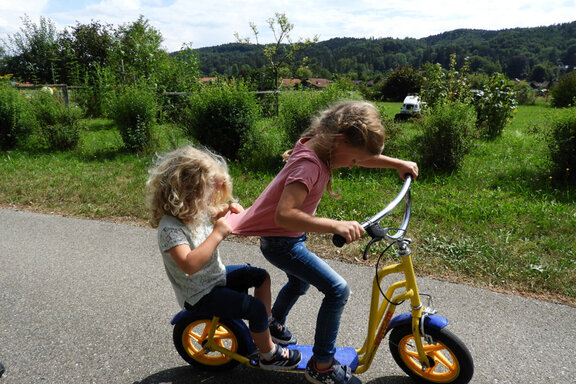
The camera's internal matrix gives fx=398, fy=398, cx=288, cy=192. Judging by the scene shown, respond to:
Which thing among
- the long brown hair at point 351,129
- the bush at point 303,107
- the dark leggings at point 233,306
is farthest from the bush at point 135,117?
the long brown hair at point 351,129

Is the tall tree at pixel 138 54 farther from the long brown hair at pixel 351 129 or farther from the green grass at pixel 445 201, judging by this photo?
the long brown hair at pixel 351 129

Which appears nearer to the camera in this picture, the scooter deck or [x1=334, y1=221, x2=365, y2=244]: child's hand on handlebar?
[x1=334, y1=221, x2=365, y2=244]: child's hand on handlebar

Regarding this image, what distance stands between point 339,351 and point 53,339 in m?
1.87

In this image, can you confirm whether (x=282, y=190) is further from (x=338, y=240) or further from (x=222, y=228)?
(x=338, y=240)

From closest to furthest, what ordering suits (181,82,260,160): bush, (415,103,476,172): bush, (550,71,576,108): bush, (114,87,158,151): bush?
(415,103,476,172): bush → (181,82,260,160): bush → (114,87,158,151): bush → (550,71,576,108): bush

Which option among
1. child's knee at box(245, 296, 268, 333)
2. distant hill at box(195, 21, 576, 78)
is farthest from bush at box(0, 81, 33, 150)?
distant hill at box(195, 21, 576, 78)

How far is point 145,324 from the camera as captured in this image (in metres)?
2.78

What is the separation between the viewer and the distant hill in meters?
105

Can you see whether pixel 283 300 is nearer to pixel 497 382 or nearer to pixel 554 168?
pixel 497 382

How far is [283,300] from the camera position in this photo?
2.35 m

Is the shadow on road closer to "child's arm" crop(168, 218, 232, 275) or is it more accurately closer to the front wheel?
the front wheel

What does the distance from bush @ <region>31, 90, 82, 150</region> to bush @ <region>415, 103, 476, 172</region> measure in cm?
741

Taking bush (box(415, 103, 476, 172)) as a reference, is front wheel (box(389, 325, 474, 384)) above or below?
below

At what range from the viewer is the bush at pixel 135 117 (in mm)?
8266
